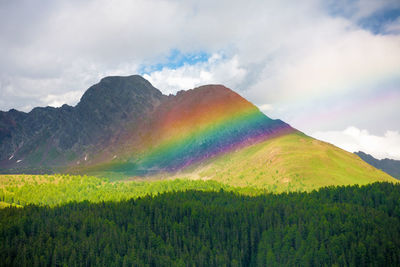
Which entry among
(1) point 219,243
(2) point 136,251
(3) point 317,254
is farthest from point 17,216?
(3) point 317,254

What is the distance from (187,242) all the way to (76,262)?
5811cm

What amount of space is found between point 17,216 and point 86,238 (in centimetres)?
5369

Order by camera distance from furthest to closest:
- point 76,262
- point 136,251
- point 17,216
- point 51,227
Result: point 17,216 < point 51,227 < point 136,251 < point 76,262

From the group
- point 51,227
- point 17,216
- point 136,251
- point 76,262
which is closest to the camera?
point 76,262

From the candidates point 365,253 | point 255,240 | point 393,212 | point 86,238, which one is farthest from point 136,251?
point 393,212

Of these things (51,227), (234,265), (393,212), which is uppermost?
(393,212)

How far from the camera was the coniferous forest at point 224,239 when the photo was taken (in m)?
155

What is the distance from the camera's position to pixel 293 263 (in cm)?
15725

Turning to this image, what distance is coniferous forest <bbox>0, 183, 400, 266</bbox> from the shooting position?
15538cm

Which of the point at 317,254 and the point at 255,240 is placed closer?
the point at 317,254

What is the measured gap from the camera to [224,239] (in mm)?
188625

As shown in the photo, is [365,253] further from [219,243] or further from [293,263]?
[219,243]

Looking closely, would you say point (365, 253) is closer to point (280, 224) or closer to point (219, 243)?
point (280, 224)

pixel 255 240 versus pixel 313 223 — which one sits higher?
A: pixel 313 223
